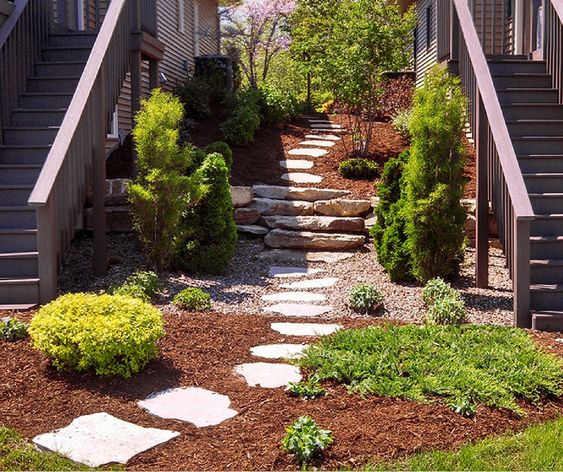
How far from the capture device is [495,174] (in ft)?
21.4

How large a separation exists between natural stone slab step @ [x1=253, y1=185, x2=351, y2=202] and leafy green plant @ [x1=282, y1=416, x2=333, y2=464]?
660cm

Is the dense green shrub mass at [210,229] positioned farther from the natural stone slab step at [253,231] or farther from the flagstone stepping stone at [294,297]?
the natural stone slab step at [253,231]

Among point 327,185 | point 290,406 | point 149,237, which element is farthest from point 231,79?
point 290,406

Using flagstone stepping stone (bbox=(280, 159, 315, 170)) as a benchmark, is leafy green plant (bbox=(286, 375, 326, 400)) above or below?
below

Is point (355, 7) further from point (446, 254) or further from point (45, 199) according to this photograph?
point (45, 199)

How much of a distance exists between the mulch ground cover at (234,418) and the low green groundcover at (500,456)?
0.08m

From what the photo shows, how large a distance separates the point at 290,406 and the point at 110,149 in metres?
7.98

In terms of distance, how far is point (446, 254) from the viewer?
21.7 feet

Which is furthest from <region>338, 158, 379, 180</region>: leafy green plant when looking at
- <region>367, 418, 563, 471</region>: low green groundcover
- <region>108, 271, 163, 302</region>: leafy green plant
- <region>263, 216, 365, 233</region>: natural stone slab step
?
<region>367, 418, 563, 471</region>: low green groundcover

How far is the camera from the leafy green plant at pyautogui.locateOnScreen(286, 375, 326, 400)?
378 cm

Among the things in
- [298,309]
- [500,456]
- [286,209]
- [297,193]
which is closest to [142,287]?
[298,309]

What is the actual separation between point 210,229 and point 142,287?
1.54m

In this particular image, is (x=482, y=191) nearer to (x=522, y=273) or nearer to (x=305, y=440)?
(x=522, y=273)

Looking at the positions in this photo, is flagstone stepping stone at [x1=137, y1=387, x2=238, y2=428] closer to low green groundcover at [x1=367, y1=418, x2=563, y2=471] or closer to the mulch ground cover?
the mulch ground cover
